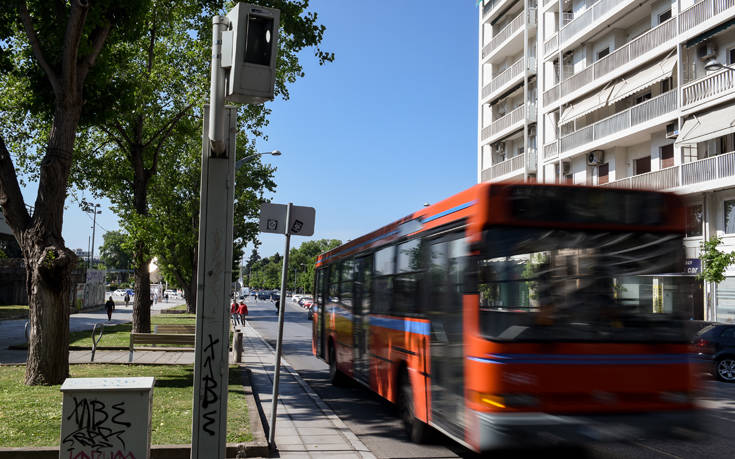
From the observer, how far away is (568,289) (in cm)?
596

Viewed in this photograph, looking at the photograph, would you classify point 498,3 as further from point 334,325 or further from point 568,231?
point 568,231

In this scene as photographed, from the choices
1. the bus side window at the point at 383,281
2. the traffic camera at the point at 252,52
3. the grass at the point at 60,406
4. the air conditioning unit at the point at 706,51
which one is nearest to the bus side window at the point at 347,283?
the bus side window at the point at 383,281

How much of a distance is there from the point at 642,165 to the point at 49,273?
26.3m

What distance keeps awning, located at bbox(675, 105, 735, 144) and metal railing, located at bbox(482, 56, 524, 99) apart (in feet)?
46.9

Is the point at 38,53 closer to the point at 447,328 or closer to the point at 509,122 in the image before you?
the point at 447,328

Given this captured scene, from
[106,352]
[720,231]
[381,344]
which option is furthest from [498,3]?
[381,344]

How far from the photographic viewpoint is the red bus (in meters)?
5.79

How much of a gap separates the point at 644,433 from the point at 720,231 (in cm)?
2234

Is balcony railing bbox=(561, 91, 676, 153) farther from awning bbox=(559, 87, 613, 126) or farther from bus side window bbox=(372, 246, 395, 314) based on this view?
bus side window bbox=(372, 246, 395, 314)

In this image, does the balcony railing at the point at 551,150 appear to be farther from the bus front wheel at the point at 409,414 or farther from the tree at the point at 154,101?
the bus front wheel at the point at 409,414

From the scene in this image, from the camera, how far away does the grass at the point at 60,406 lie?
282 inches

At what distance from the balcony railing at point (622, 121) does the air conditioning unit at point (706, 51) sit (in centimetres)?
167

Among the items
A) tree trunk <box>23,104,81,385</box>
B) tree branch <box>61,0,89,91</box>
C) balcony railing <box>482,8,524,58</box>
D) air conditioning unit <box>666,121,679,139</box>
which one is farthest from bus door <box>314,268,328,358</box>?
balcony railing <box>482,8,524,58</box>

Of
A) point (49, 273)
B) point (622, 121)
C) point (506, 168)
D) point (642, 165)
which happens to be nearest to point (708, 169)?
point (642, 165)
